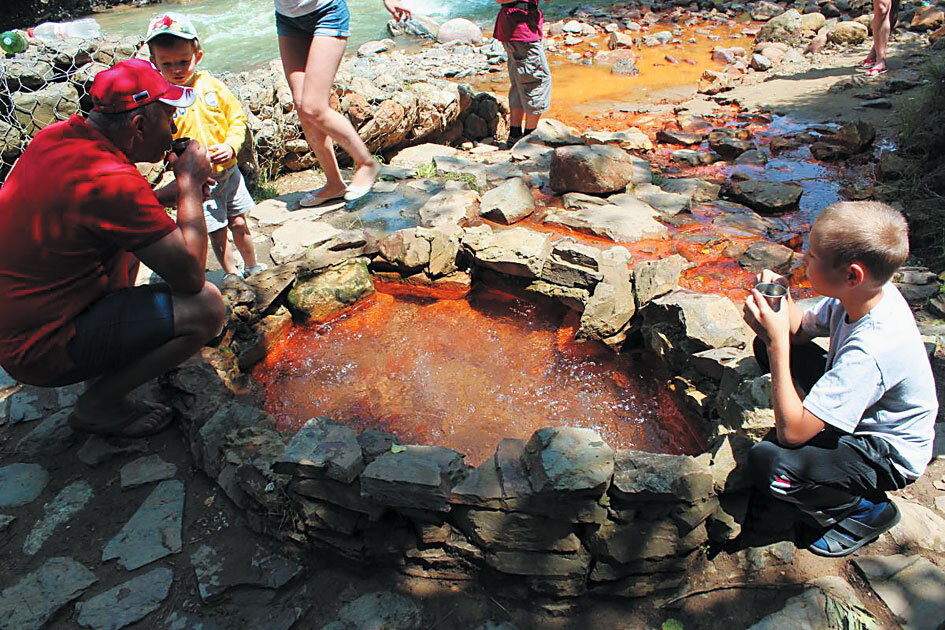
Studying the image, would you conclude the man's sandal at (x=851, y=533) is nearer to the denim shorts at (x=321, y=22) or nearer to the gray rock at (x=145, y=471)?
the gray rock at (x=145, y=471)

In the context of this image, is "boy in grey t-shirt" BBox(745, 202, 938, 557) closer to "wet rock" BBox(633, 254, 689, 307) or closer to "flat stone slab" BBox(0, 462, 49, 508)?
"wet rock" BBox(633, 254, 689, 307)

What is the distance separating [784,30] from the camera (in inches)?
411

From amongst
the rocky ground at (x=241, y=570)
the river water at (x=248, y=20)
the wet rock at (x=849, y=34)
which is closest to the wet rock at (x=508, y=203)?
the rocky ground at (x=241, y=570)

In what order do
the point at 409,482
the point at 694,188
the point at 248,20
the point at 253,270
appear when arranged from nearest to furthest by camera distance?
1. the point at 409,482
2. the point at 253,270
3. the point at 694,188
4. the point at 248,20

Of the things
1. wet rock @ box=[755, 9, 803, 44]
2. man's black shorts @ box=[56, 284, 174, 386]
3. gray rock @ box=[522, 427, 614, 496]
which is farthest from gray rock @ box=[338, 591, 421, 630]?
wet rock @ box=[755, 9, 803, 44]

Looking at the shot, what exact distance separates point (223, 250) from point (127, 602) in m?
1.99

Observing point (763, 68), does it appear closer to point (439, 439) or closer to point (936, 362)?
point (936, 362)

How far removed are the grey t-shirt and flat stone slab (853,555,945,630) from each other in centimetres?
35

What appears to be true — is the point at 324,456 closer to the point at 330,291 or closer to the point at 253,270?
the point at 330,291

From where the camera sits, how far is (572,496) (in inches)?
77.7

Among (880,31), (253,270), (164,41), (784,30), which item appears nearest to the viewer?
(164,41)

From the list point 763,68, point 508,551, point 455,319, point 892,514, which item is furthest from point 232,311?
point 763,68

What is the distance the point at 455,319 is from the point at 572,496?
1.80 m

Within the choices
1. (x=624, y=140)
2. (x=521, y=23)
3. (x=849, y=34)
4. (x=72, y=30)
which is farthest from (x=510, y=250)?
(x=849, y=34)
